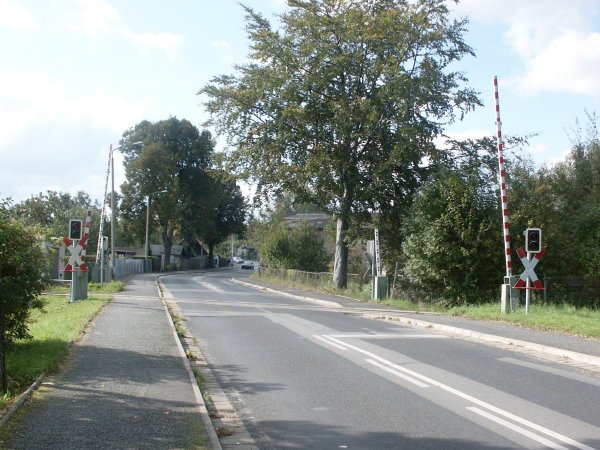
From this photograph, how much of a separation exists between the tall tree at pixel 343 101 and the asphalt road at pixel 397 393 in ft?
62.8

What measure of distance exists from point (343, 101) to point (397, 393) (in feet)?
83.2

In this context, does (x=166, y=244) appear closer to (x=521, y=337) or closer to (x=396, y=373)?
(x=521, y=337)

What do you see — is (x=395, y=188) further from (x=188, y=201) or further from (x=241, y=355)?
(x=188, y=201)

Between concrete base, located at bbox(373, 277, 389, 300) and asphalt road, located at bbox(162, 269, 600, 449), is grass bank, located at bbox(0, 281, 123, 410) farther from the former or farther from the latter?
concrete base, located at bbox(373, 277, 389, 300)

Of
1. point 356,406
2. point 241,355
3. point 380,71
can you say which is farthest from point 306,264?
point 356,406

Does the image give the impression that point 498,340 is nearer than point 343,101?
Yes

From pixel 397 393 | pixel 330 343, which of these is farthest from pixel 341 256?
pixel 397 393

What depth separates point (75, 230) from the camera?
22.1 meters

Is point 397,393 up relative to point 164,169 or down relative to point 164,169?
down

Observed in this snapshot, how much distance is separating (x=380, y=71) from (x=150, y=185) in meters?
47.6

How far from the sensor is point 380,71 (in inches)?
1261

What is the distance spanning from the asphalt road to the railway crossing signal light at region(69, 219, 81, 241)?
9.27 m

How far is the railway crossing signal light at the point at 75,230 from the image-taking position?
22.0 m

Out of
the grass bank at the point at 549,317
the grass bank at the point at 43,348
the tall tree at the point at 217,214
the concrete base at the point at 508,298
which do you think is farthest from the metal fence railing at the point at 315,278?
the tall tree at the point at 217,214
